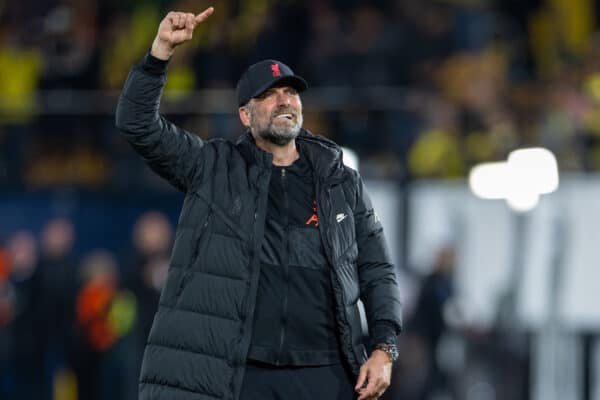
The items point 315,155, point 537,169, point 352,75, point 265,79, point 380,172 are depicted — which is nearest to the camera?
point 265,79

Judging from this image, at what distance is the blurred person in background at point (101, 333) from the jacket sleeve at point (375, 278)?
24.2 ft

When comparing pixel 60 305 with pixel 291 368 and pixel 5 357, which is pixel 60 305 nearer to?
pixel 5 357

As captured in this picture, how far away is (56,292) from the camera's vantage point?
1326 cm

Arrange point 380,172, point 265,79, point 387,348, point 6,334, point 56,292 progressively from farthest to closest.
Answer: point 6,334 → point 56,292 → point 380,172 → point 265,79 → point 387,348

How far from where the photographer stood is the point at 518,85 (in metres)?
12.9

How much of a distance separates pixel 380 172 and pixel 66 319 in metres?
3.11

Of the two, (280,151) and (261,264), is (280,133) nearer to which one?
(280,151)

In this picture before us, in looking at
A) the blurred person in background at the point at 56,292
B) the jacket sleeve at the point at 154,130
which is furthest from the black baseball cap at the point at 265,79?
the blurred person in background at the point at 56,292

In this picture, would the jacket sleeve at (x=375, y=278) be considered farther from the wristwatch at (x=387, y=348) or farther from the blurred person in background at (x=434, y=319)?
the blurred person in background at (x=434, y=319)

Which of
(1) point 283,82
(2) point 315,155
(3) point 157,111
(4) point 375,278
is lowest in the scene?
(4) point 375,278

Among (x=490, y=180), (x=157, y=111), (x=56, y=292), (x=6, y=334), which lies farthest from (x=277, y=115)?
(x=6, y=334)

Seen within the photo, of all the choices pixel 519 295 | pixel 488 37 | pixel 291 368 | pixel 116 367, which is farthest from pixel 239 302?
pixel 488 37

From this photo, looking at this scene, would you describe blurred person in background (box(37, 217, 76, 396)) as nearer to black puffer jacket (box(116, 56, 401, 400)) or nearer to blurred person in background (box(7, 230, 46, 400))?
blurred person in background (box(7, 230, 46, 400))

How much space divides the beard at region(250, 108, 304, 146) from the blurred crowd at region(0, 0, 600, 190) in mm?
6263
